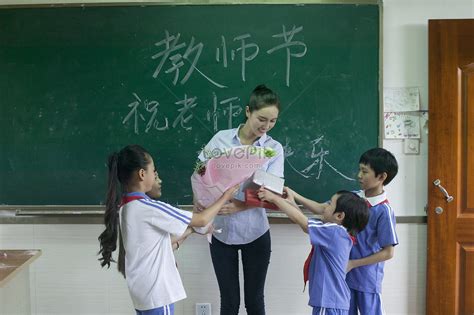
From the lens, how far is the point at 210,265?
295 cm

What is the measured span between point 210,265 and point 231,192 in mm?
1075

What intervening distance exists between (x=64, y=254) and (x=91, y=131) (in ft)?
2.72

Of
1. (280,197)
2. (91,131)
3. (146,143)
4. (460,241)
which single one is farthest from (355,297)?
(91,131)

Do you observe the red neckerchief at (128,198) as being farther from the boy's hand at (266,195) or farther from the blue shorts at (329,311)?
the blue shorts at (329,311)

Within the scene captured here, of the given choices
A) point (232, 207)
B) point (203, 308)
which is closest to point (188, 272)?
point (203, 308)

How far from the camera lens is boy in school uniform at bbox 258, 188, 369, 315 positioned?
1954 millimetres

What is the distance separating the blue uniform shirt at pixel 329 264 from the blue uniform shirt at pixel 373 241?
0.20 metres

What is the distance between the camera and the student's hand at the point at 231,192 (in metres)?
2.02

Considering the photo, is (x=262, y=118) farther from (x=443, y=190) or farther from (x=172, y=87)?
(x=443, y=190)

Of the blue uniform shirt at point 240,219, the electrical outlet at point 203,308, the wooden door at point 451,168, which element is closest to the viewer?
the blue uniform shirt at point 240,219

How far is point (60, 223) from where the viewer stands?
2926mm

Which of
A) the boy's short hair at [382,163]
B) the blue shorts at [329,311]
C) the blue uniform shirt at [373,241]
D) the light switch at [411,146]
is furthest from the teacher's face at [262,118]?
the light switch at [411,146]

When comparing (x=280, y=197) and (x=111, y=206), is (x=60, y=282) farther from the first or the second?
(x=280, y=197)

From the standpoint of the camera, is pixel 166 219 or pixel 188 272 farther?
pixel 188 272
